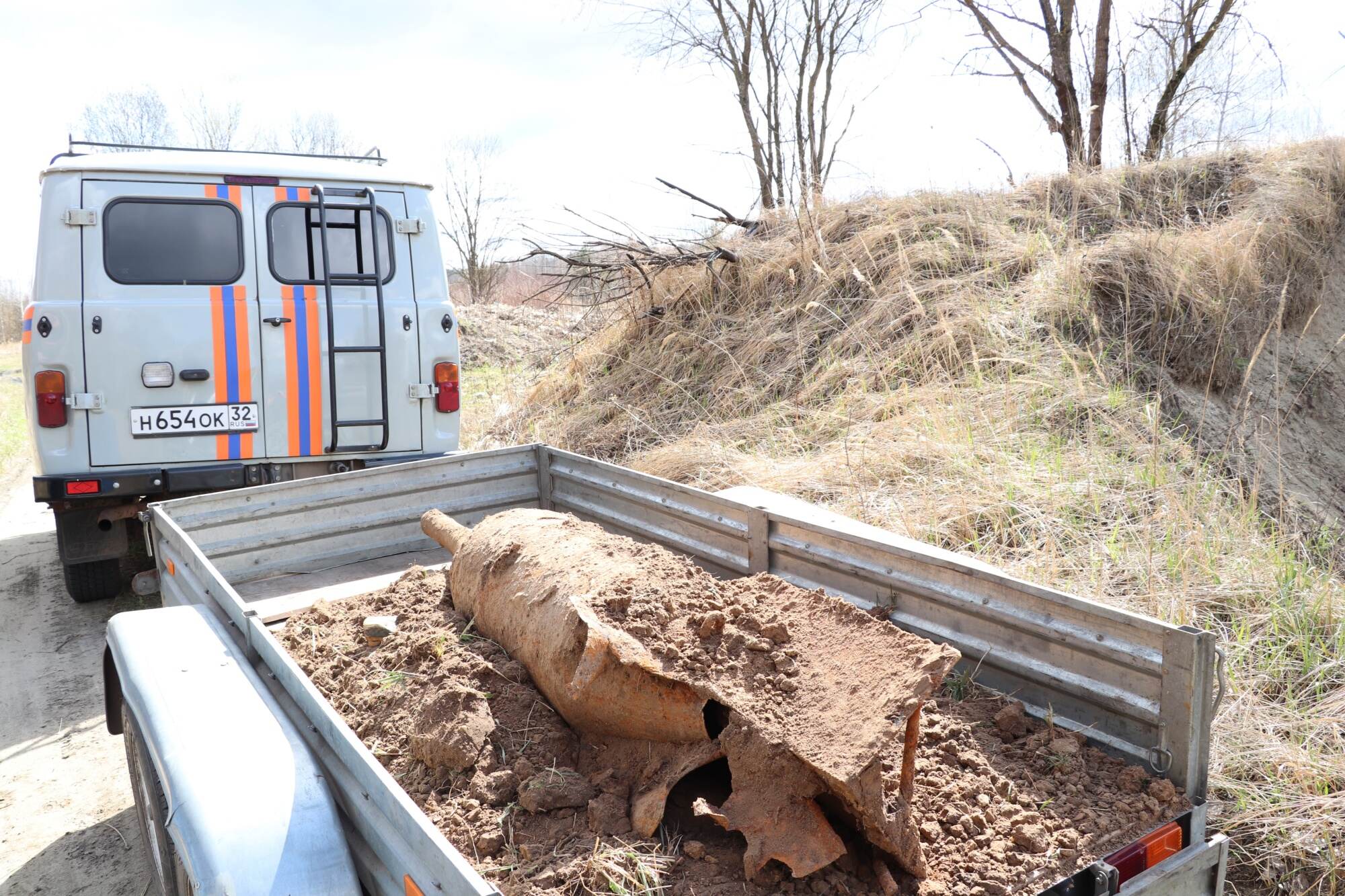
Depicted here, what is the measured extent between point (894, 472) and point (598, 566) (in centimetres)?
350

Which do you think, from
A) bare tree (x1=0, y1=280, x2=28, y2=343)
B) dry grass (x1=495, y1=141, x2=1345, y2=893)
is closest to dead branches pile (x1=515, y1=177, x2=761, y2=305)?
dry grass (x1=495, y1=141, x2=1345, y2=893)

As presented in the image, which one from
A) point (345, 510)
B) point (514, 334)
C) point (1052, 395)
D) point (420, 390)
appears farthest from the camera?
point (514, 334)

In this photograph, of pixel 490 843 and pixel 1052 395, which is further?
pixel 1052 395

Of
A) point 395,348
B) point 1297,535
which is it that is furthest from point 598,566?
point 1297,535

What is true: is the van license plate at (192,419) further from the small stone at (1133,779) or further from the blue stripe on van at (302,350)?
the small stone at (1133,779)

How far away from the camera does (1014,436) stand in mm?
5707

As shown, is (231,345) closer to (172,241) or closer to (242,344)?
(242,344)

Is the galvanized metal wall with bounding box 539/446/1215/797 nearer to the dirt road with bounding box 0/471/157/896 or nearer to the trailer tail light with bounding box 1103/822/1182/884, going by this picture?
the trailer tail light with bounding box 1103/822/1182/884

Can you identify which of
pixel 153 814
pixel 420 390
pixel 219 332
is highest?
pixel 219 332

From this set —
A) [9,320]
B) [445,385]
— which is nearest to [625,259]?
[445,385]

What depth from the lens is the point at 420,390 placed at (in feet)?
17.7

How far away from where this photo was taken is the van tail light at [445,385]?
17.9 ft

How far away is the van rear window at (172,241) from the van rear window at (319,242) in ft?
0.67

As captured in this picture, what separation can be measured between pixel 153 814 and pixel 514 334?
16.2 meters
